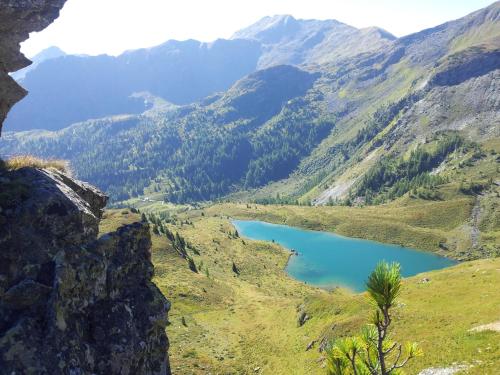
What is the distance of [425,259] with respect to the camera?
474ft

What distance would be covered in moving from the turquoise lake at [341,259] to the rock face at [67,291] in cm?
9932

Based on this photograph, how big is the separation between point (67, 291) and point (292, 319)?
2256 inches

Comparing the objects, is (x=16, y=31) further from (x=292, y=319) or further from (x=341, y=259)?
(x=341, y=259)

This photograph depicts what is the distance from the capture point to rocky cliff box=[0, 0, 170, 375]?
16891 mm

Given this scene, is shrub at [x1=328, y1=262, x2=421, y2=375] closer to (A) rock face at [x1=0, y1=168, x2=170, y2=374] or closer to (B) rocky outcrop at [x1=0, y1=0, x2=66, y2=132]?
(A) rock face at [x1=0, y1=168, x2=170, y2=374]

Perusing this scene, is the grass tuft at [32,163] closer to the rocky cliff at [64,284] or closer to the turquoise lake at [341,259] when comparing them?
the rocky cliff at [64,284]

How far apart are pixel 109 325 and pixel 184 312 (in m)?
57.5

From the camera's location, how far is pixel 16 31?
24906 millimetres

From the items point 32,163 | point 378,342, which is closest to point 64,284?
point 32,163

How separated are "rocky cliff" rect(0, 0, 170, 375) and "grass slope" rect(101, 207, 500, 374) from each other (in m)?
11.6

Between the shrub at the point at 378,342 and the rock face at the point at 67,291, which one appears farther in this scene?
the rock face at the point at 67,291

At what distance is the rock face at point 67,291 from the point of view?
16.8 meters

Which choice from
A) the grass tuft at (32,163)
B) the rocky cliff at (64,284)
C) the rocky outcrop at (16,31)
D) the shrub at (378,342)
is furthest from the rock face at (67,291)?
the shrub at (378,342)

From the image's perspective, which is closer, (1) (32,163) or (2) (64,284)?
(2) (64,284)
